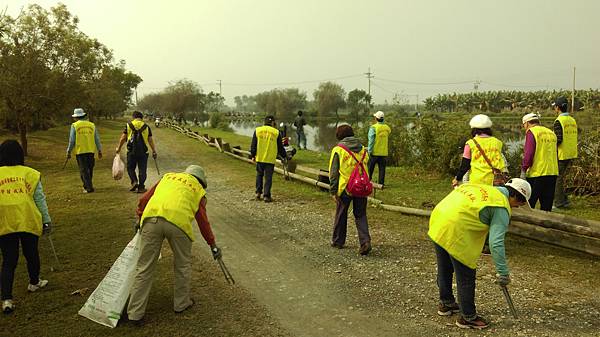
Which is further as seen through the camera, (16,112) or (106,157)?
(106,157)

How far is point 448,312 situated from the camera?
4246 mm

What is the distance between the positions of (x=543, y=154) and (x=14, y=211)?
23.4ft

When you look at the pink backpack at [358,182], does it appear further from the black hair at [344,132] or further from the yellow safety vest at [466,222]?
the yellow safety vest at [466,222]

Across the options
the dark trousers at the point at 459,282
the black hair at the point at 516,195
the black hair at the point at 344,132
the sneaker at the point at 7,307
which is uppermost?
the black hair at the point at 344,132

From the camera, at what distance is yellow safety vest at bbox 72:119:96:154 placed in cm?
979

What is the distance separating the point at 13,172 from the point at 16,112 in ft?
44.1

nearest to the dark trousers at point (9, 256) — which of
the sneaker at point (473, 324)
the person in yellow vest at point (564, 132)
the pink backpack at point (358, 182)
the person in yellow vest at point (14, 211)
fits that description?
the person in yellow vest at point (14, 211)

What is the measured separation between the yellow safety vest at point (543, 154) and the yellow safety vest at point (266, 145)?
4.87 metres

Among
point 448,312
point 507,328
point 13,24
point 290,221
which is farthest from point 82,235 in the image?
point 13,24

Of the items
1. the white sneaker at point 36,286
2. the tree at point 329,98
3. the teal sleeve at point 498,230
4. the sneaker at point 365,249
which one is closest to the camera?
the teal sleeve at point 498,230

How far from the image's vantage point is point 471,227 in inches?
142

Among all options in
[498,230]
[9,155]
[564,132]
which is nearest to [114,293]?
[9,155]

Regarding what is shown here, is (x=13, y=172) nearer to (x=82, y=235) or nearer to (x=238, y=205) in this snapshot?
(x=82, y=235)

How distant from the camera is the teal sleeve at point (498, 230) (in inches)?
134
